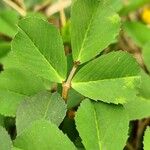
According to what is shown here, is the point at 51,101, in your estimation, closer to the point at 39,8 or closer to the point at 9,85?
the point at 9,85

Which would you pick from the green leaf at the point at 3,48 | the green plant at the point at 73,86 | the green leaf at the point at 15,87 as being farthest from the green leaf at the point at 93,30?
the green leaf at the point at 3,48

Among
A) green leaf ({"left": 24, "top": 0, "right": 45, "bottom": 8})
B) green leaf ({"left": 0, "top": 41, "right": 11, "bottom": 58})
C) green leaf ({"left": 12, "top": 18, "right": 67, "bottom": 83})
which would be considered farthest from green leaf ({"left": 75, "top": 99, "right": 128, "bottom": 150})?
green leaf ({"left": 24, "top": 0, "right": 45, "bottom": 8})

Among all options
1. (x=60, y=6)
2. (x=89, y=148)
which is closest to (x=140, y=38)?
(x=60, y=6)

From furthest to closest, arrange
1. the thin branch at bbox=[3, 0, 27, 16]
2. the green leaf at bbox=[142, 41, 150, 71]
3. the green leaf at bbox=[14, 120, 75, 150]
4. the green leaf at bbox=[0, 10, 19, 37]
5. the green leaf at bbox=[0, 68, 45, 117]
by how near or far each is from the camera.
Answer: the thin branch at bbox=[3, 0, 27, 16]
the green leaf at bbox=[0, 10, 19, 37]
the green leaf at bbox=[142, 41, 150, 71]
the green leaf at bbox=[0, 68, 45, 117]
the green leaf at bbox=[14, 120, 75, 150]

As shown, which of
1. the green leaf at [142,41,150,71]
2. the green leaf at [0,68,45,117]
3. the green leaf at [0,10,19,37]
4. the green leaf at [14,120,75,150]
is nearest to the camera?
the green leaf at [14,120,75,150]

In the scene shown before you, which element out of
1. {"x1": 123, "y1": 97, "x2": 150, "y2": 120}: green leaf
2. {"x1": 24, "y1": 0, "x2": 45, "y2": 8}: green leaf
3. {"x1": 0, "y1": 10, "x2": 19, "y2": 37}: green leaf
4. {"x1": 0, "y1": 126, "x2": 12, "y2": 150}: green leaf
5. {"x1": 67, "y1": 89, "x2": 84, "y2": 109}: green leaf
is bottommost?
{"x1": 0, "y1": 126, "x2": 12, "y2": 150}: green leaf

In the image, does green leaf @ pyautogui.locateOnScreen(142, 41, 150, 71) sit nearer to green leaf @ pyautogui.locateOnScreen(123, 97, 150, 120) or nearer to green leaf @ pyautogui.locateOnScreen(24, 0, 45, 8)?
green leaf @ pyautogui.locateOnScreen(123, 97, 150, 120)

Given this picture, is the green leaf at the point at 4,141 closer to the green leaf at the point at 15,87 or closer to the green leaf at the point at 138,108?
the green leaf at the point at 15,87
